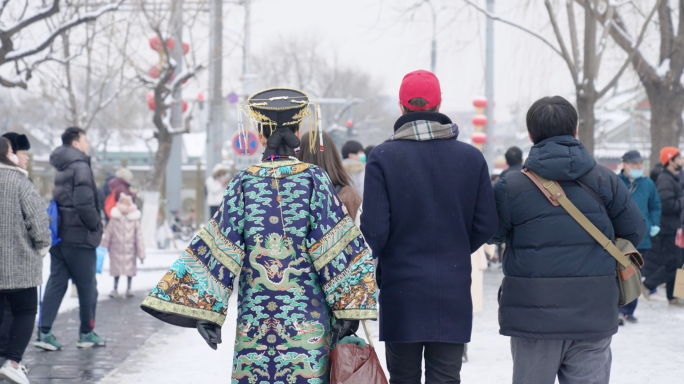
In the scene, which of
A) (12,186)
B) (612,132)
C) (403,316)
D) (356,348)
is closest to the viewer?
(356,348)

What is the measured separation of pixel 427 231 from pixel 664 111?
10.3 m

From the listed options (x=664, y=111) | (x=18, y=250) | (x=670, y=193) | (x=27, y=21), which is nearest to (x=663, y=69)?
(x=664, y=111)

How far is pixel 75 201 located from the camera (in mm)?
6707

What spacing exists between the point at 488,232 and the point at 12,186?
12.0 feet

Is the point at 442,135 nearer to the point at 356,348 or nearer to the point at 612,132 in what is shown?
the point at 356,348

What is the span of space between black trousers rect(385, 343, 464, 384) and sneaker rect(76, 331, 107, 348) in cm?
414

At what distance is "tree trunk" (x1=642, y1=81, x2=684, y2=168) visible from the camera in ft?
40.4

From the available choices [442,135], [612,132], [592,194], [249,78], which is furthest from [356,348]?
[612,132]

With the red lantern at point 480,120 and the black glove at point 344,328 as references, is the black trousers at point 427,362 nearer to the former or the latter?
the black glove at point 344,328

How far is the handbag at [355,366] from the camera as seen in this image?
314cm

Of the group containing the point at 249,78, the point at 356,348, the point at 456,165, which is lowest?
the point at 356,348

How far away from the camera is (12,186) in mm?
5488

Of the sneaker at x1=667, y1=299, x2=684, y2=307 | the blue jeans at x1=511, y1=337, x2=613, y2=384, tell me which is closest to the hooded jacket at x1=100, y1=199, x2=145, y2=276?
the sneaker at x1=667, y1=299, x2=684, y2=307

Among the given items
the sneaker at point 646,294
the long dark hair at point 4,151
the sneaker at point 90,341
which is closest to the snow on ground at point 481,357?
the sneaker at point 90,341
